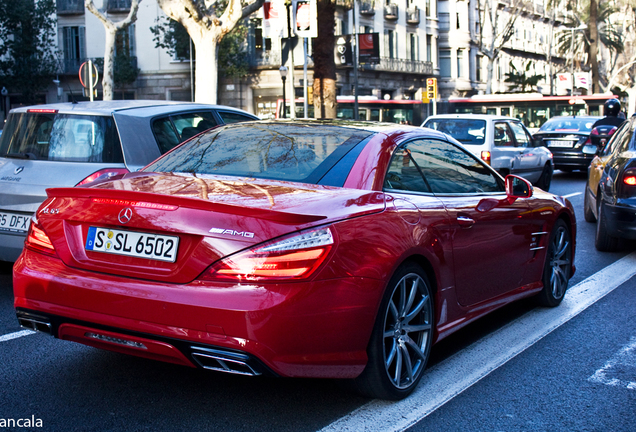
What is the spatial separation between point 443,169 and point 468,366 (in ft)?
3.79

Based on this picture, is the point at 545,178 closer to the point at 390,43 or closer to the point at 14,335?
the point at 14,335

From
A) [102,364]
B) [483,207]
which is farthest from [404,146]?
[102,364]

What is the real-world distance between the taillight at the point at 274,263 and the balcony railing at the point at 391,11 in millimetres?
54485

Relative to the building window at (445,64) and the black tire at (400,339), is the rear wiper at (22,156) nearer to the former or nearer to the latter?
the black tire at (400,339)

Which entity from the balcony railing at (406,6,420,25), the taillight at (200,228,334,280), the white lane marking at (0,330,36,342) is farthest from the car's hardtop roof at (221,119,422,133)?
the balcony railing at (406,6,420,25)

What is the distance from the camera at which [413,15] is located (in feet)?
192

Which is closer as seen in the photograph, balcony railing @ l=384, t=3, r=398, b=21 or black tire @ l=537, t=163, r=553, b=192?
black tire @ l=537, t=163, r=553, b=192

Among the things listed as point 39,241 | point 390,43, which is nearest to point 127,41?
point 390,43

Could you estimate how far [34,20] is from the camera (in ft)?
156

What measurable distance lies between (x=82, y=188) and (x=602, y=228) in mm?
6363

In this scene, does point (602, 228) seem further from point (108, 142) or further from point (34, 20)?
point (34, 20)

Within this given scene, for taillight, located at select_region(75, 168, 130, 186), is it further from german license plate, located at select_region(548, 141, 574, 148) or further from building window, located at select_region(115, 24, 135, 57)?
building window, located at select_region(115, 24, 135, 57)

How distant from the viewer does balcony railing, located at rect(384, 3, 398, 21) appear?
55781 mm

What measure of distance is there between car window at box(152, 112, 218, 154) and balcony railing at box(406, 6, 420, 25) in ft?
173
